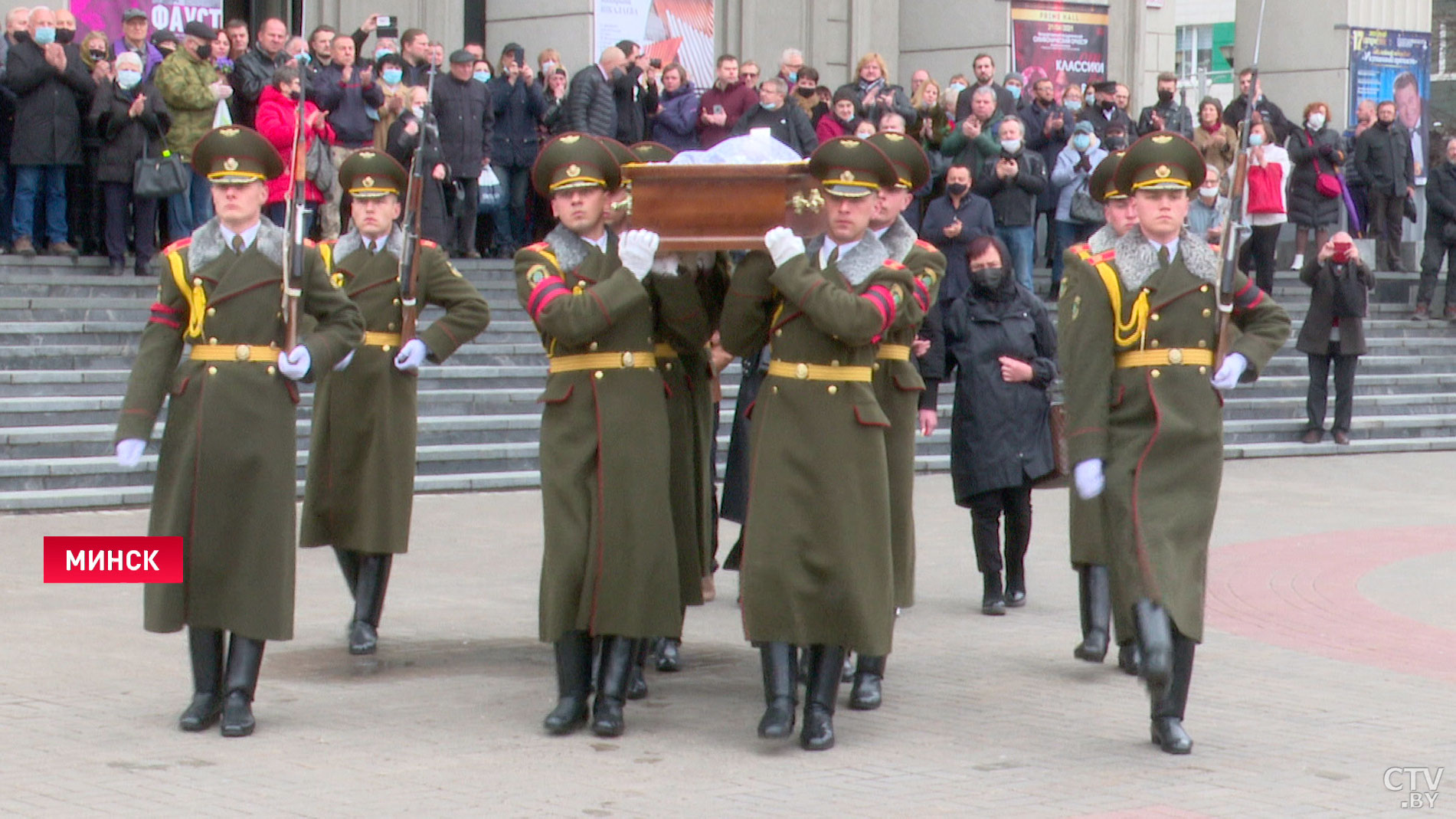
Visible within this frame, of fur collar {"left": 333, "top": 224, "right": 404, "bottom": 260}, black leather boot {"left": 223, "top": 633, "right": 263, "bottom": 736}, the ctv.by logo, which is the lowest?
the ctv.by logo

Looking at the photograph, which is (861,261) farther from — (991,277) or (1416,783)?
(991,277)

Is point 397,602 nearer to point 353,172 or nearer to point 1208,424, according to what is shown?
point 353,172

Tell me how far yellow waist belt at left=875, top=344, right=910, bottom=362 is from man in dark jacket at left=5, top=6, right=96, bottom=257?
338 inches

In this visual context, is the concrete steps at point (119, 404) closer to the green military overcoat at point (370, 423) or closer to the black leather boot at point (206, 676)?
the green military overcoat at point (370, 423)

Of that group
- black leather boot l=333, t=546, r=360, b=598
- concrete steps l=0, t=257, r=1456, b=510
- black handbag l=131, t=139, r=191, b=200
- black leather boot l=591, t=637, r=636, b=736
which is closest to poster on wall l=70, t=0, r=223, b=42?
black handbag l=131, t=139, r=191, b=200

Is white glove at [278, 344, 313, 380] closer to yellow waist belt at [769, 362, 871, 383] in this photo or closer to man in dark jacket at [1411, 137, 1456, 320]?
yellow waist belt at [769, 362, 871, 383]

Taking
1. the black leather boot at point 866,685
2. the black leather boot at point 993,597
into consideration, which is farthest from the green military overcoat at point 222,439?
the black leather boot at point 993,597

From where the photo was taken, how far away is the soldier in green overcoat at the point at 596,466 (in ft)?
23.1

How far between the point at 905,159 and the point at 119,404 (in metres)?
7.39

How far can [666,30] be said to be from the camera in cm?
2208

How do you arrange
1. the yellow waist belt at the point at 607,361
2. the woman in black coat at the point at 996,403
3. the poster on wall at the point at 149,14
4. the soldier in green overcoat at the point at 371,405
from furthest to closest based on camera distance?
the poster on wall at the point at 149,14
the woman in black coat at the point at 996,403
the soldier in green overcoat at the point at 371,405
the yellow waist belt at the point at 607,361

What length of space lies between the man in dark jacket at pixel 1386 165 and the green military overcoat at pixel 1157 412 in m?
16.6

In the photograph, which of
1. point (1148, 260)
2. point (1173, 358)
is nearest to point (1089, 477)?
point (1173, 358)

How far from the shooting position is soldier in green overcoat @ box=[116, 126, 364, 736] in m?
7.03
